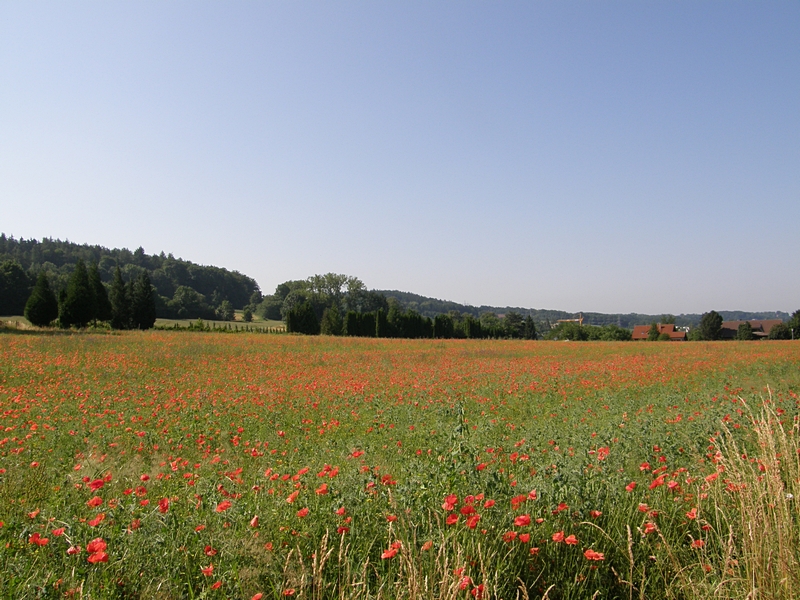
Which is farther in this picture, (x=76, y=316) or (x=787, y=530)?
(x=76, y=316)

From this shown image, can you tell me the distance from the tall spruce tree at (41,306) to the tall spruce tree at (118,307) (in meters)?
6.56

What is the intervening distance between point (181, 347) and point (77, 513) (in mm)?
20337

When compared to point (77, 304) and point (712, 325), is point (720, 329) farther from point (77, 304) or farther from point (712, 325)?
point (77, 304)

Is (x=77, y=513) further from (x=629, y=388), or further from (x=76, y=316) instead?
(x=76, y=316)

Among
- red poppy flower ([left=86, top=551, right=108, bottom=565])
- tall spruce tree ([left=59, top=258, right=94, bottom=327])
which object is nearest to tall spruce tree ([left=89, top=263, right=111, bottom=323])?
tall spruce tree ([left=59, top=258, right=94, bottom=327])

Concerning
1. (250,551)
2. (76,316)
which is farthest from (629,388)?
(76,316)

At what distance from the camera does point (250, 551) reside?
2406mm

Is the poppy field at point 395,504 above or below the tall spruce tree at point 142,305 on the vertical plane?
below

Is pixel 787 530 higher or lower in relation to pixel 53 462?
higher

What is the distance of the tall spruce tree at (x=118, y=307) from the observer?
4659 centimetres

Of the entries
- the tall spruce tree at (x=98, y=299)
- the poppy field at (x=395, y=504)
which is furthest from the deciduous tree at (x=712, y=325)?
the tall spruce tree at (x=98, y=299)

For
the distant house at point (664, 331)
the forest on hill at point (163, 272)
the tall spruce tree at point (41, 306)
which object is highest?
the forest on hill at point (163, 272)

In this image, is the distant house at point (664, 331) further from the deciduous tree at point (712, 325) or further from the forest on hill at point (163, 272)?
the forest on hill at point (163, 272)

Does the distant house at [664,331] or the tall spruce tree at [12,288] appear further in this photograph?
the distant house at [664,331]
